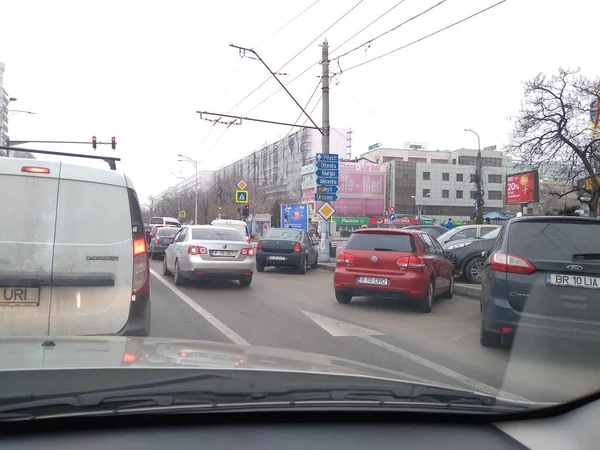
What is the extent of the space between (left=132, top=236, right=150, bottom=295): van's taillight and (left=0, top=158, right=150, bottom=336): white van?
0.01 meters

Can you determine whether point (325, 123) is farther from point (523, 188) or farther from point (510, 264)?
point (523, 188)

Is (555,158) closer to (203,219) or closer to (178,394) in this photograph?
(178,394)

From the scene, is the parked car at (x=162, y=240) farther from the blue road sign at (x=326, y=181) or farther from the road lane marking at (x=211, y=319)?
the road lane marking at (x=211, y=319)

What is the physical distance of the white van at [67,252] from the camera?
400cm

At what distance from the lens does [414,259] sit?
8.80 m

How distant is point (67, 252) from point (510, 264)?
15.6 feet

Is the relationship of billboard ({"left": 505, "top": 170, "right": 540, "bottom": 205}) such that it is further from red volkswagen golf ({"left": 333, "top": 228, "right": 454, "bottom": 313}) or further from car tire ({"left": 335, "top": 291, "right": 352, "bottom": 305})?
car tire ({"left": 335, "top": 291, "right": 352, "bottom": 305})

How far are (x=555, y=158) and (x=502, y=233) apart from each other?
1473cm

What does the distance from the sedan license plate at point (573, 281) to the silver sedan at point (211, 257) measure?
7393 mm

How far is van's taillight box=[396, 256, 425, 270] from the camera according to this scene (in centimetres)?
878

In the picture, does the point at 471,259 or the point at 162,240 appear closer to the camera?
the point at 471,259

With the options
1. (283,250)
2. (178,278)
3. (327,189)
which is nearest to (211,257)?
(178,278)

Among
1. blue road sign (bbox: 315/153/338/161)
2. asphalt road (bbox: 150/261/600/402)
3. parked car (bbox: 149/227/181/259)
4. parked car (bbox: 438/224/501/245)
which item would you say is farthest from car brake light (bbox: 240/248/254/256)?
parked car (bbox: 149/227/181/259)

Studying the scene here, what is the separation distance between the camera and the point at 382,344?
668cm
